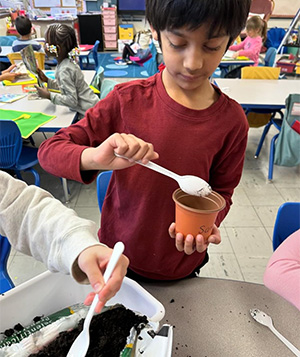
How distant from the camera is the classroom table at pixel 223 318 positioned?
0.68 meters

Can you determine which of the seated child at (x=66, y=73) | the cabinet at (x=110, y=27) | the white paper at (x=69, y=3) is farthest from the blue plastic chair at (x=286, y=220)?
the white paper at (x=69, y=3)

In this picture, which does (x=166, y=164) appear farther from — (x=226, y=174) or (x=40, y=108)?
(x=40, y=108)

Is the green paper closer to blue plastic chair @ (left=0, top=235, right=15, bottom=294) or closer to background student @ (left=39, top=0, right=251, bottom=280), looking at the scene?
blue plastic chair @ (left=0, top=235, right=15, bottom=294)

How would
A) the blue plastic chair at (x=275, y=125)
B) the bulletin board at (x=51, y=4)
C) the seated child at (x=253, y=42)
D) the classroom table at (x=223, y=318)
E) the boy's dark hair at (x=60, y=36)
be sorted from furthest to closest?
the bulletin board at (x=51, y=4) → the seated child at (x=253, y=42) → the blue plastic chair at (x=275, y=125) → the boy's dark hair at (x=60, y=36) → the classroom table at (x=223, y=318)

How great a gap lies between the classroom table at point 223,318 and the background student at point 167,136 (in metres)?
0.08

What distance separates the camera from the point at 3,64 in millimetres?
3879

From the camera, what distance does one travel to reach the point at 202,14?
1.86ft

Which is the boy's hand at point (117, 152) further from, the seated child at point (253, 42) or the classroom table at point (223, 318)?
the seated child at point (253, 42)

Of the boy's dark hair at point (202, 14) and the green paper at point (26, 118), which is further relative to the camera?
the green paper at point (26, 118)

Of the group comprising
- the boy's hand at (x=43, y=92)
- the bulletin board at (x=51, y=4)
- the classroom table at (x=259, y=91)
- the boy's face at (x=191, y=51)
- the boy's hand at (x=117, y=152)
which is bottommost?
the classroom table at (x=259, y=91)

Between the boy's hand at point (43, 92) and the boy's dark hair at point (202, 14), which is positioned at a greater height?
the boy's dark hair at point (202, 14)

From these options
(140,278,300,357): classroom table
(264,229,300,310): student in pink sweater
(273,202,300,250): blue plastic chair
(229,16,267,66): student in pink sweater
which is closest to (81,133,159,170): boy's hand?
(140,278,300,357): classroom table

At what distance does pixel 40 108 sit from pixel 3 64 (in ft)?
7.07

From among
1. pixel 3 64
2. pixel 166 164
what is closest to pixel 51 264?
pixel 166 164
